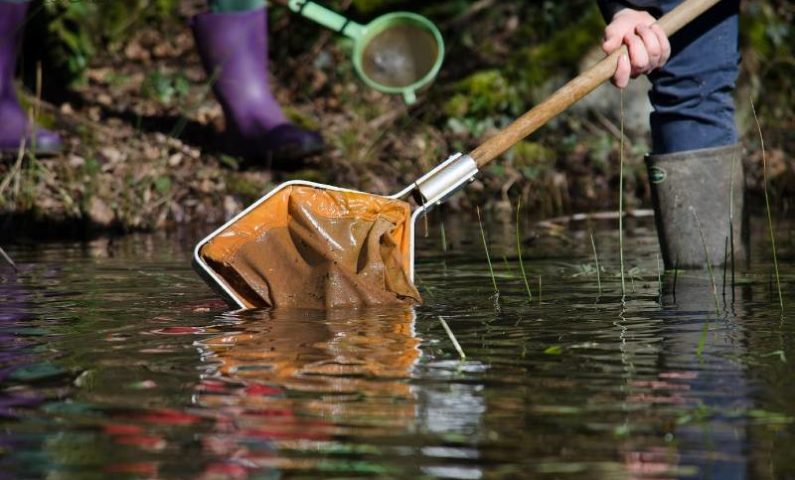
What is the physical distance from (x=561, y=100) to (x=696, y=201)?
79 cm

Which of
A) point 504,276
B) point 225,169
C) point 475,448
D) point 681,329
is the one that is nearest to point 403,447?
point 475,448

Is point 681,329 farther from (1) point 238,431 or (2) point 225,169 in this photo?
(2) point 225,169

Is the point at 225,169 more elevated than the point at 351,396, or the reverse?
the point at 225,169

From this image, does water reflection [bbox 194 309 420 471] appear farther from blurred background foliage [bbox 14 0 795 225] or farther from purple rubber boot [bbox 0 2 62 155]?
blurred background foliage [bbox 14 0 795 225]

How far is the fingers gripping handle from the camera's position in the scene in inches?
165

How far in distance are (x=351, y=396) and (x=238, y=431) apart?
13.3 inches

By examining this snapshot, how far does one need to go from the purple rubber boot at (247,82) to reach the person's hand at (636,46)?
330cm

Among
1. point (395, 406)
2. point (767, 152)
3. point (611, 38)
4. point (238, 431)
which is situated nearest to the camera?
point (238, 431)

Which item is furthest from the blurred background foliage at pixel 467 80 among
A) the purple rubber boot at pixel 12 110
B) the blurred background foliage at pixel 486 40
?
the purple rubber boot at pixel 12 110

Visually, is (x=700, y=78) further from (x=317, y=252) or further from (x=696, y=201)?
(x=317, y=252)

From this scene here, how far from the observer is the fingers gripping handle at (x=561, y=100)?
418cm

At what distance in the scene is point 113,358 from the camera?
10.5 feet

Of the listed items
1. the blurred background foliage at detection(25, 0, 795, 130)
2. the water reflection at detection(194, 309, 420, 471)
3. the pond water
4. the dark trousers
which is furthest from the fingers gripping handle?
the blurred background foliage at detection(25, 0, 795, 130)

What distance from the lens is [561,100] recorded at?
4.21 m
